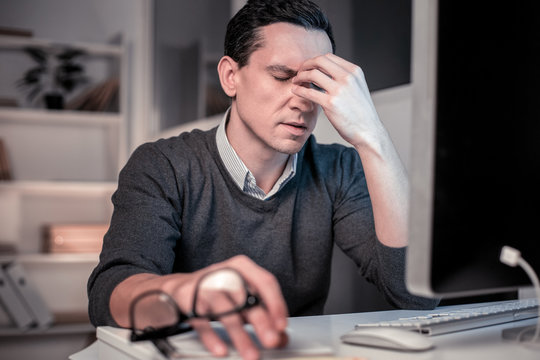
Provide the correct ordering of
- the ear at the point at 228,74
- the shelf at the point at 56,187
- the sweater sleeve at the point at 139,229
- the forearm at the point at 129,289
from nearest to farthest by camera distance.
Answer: the forearm at the point at 129,289
the sweater sleeve at the point at 139,229
the ear at the point at 228,74
the shelf at the point at 56,187

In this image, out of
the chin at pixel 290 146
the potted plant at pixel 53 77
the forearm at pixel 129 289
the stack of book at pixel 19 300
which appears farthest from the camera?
the potted plant at pixel 53 77

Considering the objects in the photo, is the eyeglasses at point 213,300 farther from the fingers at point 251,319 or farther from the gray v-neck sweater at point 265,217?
the gray v-neck sweater at point 265,217

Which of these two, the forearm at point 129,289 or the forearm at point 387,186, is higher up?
the forearm at point 387,186

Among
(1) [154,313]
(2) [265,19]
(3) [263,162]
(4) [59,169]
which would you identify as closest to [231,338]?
(1) [154,313]

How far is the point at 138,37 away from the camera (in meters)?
3.65

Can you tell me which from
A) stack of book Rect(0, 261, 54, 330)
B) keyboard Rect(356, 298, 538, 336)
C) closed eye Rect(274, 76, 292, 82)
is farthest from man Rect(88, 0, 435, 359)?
stack of book Rect(0, 261, 54, 330)

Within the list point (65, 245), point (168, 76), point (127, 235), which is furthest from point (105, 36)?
point (127, 235)

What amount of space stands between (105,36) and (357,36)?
2428 millimetres

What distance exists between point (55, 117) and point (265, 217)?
2.45 meters

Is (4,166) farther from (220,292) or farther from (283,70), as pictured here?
(220,292)

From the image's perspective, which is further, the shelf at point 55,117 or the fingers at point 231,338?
the shelf at point 55,117

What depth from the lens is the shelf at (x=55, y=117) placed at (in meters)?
3.25

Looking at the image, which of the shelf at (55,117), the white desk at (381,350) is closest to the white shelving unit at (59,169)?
the shelf at (55,117)

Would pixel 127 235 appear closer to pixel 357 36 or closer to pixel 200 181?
pixel 200 181
